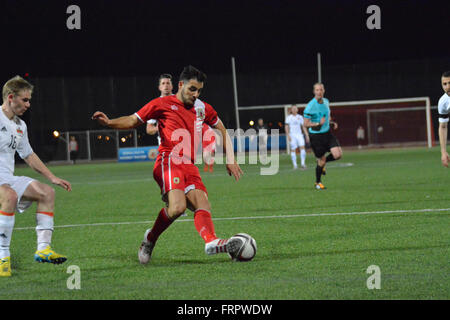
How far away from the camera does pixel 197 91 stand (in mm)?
6191

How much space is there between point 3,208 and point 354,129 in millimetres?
39981

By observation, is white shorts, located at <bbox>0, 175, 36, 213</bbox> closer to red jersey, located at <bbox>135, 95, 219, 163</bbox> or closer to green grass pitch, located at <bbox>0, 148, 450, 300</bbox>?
green grass pitch, located at <bbox>0, 148, 450, 300</bbox>

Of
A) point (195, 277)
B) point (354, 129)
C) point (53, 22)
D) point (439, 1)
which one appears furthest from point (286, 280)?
point (439, 1)

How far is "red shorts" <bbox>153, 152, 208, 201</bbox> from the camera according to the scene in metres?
6.05

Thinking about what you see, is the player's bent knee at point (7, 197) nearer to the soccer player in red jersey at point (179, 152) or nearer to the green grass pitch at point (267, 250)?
the green grass pitch at point (267, 250)

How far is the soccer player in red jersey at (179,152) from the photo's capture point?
19.7 feet

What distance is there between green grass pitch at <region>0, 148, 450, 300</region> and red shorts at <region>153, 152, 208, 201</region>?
716 mm

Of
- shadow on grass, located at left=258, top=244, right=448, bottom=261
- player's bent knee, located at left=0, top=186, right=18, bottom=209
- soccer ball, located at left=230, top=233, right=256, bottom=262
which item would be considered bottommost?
shadow on grass, located at left=258, top=244, right=448, bottom=261

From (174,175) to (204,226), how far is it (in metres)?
0.60

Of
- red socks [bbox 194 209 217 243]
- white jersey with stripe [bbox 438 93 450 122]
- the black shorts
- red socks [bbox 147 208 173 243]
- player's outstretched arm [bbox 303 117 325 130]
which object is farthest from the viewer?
the black shorts

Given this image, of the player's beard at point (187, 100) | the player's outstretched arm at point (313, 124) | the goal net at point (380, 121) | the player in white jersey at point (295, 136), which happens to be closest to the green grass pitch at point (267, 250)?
the player's beard at point (187, 100)

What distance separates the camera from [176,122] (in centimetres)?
618

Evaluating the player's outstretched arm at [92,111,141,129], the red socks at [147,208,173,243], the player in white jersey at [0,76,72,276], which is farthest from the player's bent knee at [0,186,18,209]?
the red socks at [147,208,173,243]

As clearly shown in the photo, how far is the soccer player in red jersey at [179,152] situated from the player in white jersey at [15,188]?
0.90 m
